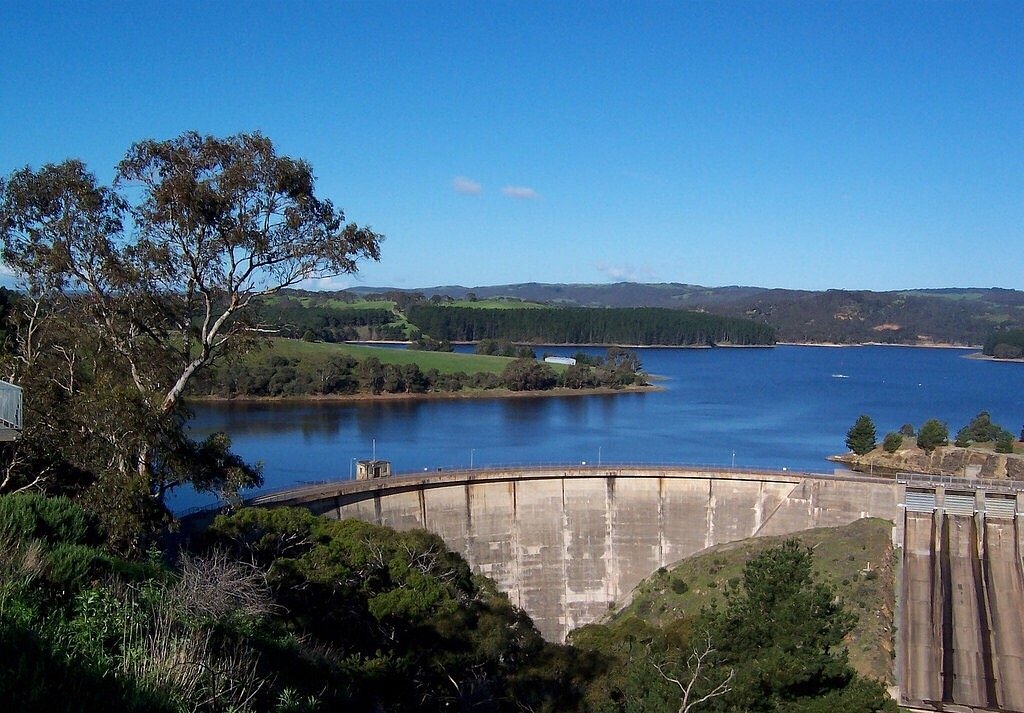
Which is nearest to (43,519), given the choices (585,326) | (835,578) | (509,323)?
(835,578)

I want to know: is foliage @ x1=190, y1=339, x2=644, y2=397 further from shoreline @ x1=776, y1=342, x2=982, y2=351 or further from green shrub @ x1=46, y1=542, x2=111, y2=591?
shoreline @ x1=776, y1=342, x2=982, y2=351

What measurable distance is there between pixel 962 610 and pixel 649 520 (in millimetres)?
9405

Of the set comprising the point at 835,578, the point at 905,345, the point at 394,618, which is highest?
the point at 394,618

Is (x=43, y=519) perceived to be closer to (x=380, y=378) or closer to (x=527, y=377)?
(x=380, y=378)

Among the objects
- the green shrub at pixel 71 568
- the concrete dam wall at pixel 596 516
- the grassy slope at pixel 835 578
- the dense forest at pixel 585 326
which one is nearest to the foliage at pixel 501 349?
the dense forest at pixel 585 326

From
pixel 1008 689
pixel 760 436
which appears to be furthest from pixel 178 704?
pixel 760 436

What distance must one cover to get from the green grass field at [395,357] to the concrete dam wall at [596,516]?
45.7 meters

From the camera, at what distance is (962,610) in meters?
24.6

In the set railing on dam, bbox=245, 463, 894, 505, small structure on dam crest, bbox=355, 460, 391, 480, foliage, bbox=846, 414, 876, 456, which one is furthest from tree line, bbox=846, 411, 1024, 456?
small structure on dam crest, bbox=355, 460, 391, 480

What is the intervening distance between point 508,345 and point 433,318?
3135cm

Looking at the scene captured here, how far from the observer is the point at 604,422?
2381 inches

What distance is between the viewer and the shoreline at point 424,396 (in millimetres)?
64625

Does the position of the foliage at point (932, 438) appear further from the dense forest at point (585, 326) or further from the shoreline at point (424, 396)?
the dense forest at point (585, 326)

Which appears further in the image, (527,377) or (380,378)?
(527,377)
